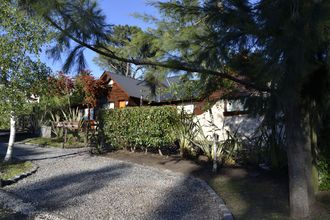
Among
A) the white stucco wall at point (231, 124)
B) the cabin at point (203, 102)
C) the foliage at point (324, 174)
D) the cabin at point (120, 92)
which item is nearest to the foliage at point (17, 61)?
the cabin at point (203, 102)

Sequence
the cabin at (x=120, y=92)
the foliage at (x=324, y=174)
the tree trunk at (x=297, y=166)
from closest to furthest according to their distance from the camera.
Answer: the tree trunk at (x=297, y=166), the foliage at (x=324, y=174), the cabin at (x=120, y=92)

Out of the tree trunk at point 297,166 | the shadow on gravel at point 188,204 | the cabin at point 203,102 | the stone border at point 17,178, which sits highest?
the cabin at point 203,102

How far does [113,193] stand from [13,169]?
370 centimetres

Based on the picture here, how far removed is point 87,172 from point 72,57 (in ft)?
16.0

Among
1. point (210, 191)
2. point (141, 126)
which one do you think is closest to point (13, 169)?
point (141, 126)

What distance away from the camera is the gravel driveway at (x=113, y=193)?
19.8 ft

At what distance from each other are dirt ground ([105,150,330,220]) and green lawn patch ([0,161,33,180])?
2.90 meters

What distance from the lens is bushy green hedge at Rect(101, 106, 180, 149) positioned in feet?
36.4

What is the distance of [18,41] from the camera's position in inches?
373

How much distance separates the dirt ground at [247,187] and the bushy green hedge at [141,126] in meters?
0.63

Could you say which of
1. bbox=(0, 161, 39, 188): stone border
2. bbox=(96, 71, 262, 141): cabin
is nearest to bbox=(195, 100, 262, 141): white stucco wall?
bbox=(96, 71, 262, 141): cabin

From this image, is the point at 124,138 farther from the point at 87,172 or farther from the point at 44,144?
the point at 44,144

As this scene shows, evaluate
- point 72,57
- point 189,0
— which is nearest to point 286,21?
point 189,0

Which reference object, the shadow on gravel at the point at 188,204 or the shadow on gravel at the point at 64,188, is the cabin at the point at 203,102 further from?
the shadow on gravel at the point at 64,188
